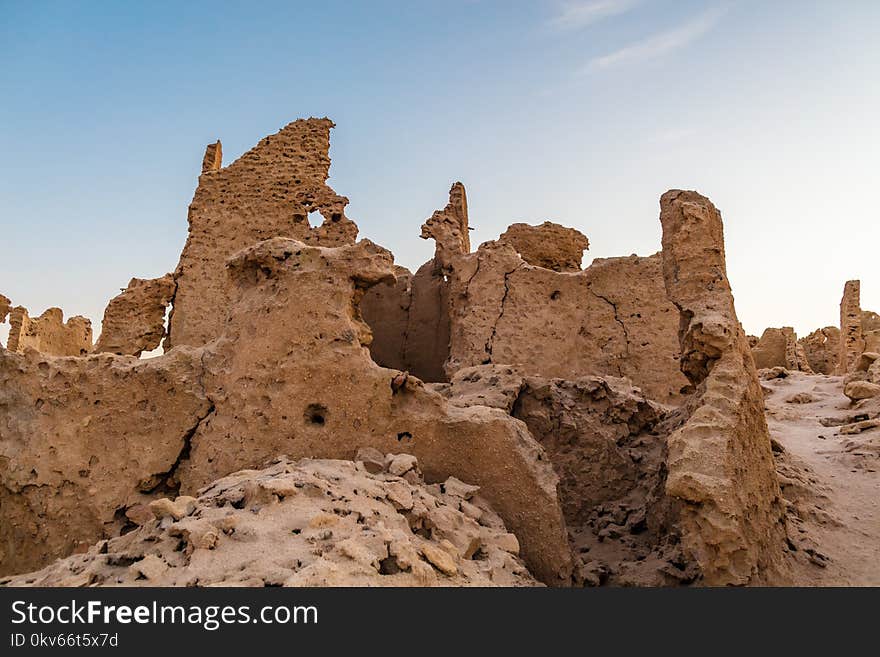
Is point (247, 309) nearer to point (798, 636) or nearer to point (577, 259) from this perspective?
point (798, 636)

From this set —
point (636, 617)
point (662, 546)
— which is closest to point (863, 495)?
point (662, 546)

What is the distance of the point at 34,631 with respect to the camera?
220cm

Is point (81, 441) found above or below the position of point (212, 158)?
below

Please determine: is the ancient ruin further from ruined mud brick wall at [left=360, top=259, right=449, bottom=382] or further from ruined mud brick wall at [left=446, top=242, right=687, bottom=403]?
ruined mud brick wall at [left=360, top=259, right=449, bottom=382]

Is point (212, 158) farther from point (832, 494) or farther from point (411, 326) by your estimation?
point (832, 494)

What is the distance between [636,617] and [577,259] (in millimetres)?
8277

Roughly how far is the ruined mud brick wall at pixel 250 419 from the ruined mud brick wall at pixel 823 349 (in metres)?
18.4

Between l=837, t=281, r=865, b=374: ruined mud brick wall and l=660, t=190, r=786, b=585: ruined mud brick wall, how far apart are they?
1287cm

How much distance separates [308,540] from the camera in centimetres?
269

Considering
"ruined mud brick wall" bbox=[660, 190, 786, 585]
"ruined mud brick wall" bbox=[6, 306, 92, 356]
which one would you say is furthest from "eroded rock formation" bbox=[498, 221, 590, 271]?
"ruined mud brick wall" bbox=[6, 306, 92, 356]

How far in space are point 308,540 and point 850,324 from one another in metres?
17.2

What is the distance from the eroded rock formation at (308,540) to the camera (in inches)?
96.0

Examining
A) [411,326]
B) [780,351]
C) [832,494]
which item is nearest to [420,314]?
[411,326]

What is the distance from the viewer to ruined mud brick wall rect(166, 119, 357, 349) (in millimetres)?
7691
